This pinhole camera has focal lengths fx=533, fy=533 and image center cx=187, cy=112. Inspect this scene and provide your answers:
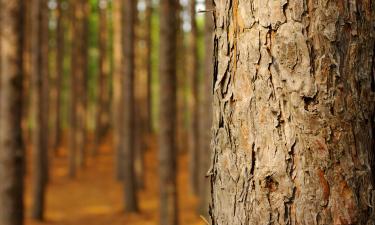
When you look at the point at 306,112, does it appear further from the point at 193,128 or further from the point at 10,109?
the point at 193,128

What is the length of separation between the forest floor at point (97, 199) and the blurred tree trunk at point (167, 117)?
2176 mm

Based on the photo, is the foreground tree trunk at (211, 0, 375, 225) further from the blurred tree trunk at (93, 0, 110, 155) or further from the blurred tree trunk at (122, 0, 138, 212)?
the blurred tree trunk at (93, 0, 110, 155)

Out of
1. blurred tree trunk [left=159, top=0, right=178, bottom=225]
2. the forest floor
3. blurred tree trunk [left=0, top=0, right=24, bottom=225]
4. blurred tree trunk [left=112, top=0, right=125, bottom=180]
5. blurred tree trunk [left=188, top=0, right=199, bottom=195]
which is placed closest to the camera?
blurred tree trunk [left=0, top=0, right=24, bottom=225]

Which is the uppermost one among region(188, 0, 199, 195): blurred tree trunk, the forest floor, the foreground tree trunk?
the foreground tree trunk

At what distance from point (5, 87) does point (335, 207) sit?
22.1 feet

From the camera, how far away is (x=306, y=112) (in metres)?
1.51

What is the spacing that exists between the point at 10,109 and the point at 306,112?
6611 mm

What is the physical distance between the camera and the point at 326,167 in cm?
149

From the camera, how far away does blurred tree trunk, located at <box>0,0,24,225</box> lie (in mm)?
7445

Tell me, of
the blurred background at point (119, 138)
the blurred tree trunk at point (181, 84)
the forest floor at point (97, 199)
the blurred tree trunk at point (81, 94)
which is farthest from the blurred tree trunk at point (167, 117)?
the blurred tree trunk at point (181, 84)

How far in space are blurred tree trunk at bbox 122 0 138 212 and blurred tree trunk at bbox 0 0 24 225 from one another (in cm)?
546

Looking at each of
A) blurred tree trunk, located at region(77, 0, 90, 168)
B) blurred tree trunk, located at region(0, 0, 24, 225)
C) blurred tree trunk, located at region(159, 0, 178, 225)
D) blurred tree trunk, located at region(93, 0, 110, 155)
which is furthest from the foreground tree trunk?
blurred tree trunk, located at region(93, 0, 110, 155)

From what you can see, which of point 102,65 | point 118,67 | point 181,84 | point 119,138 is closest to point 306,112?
point 118,67

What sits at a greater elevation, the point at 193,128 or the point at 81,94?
the point at 81,94
